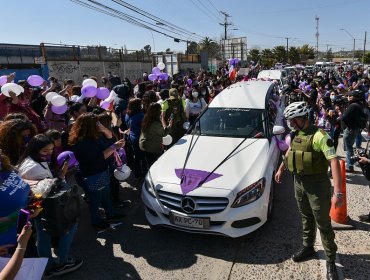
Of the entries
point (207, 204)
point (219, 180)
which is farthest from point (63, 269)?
point (219, 180)

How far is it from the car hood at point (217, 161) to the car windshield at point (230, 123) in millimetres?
208

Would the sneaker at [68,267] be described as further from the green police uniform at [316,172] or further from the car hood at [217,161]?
the green police uniform at [316,172]

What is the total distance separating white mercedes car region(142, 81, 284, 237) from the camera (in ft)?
12.3

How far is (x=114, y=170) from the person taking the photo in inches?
190

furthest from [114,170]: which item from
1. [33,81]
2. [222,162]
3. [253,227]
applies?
[33,81]

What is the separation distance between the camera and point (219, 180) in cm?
394

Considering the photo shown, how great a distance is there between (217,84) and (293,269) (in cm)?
1024

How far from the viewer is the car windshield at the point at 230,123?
524cm

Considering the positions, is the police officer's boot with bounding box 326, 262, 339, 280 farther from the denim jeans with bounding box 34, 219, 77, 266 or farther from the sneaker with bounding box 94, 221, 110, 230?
the sneaker with bounding box 94, 221, 110, 230

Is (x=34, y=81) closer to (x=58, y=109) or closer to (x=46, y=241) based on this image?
(x=58, y=109)

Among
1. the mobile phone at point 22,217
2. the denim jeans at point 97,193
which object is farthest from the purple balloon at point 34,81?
the mobile phone at point 22,217

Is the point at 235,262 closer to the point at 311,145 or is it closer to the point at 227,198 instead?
the point at 227,198

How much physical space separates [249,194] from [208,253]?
0.89 m

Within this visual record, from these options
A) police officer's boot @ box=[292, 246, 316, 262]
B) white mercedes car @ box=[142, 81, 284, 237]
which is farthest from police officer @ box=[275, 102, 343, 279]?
white mercedes car @ box=[142, 81, 284, 237]
